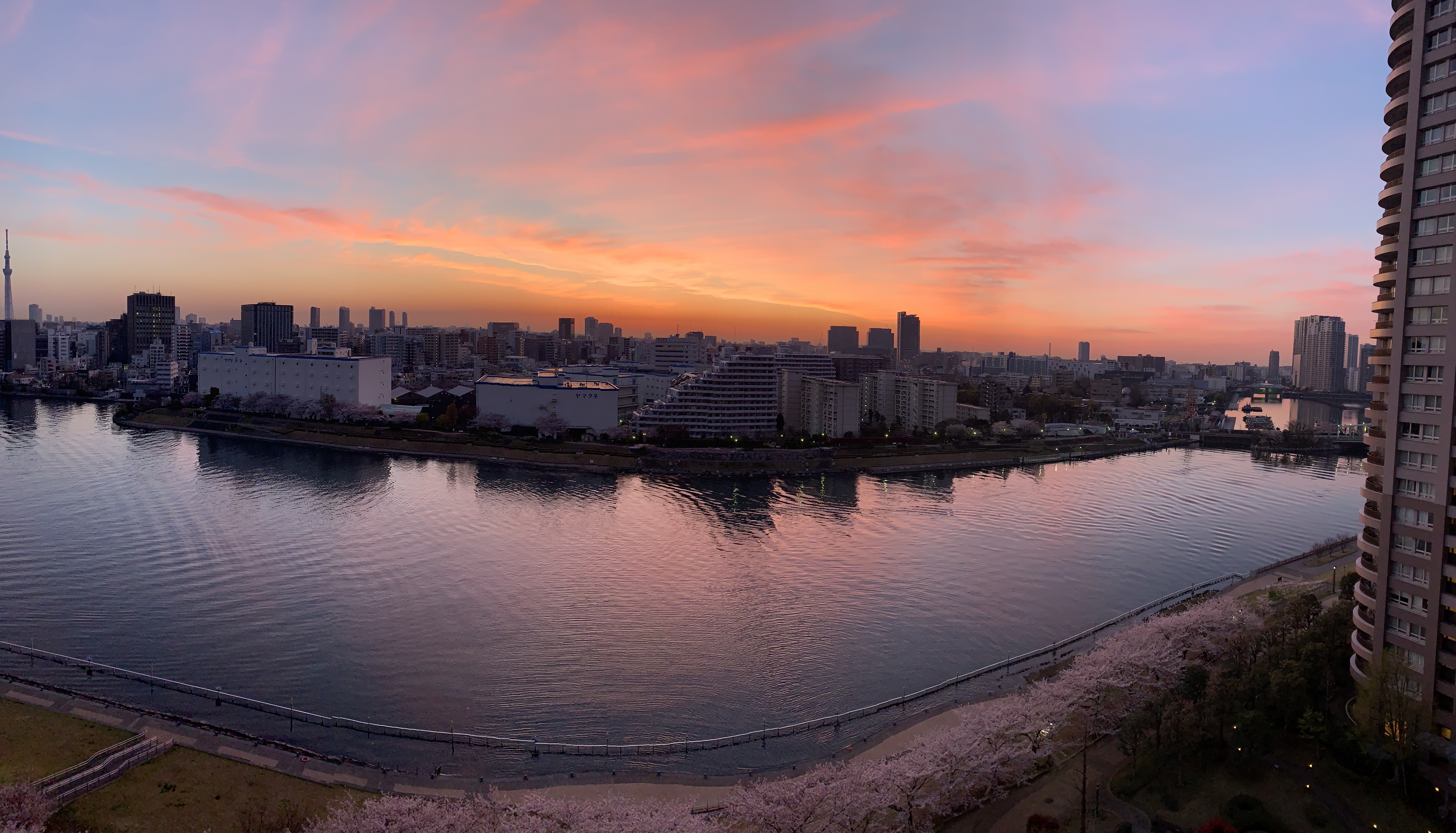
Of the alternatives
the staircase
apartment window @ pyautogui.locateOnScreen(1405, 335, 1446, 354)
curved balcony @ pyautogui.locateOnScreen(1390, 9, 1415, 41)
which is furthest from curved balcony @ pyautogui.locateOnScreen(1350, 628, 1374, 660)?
the staircase

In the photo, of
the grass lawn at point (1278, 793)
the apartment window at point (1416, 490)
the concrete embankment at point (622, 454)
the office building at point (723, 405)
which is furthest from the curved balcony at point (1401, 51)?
the office building at point (723, 405)

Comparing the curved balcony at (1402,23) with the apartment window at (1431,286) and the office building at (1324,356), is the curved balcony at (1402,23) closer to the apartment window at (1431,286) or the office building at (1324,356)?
the apartment window at (1431,286)

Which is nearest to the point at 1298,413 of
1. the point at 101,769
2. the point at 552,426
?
the point at 552,426

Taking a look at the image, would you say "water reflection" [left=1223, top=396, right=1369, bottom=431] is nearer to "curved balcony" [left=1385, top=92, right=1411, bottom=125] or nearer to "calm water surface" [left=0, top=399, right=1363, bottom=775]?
"calm water surface" [left=0, top=399, right=1363, bottom=775]

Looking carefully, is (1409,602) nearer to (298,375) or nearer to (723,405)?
(723,405)

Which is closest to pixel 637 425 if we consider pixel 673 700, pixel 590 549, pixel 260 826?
pixel 590 549

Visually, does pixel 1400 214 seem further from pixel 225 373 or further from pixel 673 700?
pixel 225 373
